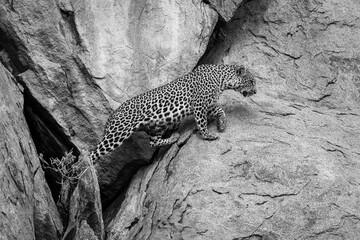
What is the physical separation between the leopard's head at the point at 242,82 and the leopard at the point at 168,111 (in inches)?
12.3

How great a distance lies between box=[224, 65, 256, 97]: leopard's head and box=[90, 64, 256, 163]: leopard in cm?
31

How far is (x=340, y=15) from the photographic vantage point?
57.5ft

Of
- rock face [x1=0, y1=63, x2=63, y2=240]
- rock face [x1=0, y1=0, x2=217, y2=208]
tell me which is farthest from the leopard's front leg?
rock face [x1=0, y1=63, x2=63, y2=240]

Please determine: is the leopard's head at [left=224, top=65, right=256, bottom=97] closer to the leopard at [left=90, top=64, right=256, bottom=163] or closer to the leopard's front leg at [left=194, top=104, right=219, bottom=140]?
the leopard at [left=90, top=64, right=256, bottom=163]

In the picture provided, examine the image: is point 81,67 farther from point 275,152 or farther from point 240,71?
point 275,152

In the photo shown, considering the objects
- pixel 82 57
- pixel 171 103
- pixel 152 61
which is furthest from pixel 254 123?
pixel 82 57

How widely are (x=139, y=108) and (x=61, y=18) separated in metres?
3.01

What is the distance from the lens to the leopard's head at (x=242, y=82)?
16.1m

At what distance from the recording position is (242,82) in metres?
16.1

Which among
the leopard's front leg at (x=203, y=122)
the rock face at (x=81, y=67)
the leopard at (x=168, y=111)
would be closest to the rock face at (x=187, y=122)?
the rock face at (x=81, y=67)

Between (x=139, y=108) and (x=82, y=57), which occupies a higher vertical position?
(x=82, y=57)

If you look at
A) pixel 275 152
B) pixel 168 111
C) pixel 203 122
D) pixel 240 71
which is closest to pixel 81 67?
pixel 168 111

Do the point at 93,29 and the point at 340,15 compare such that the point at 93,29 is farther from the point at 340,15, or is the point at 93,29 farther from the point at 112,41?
the point at 340,15

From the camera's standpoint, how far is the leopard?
1474 centimetres
